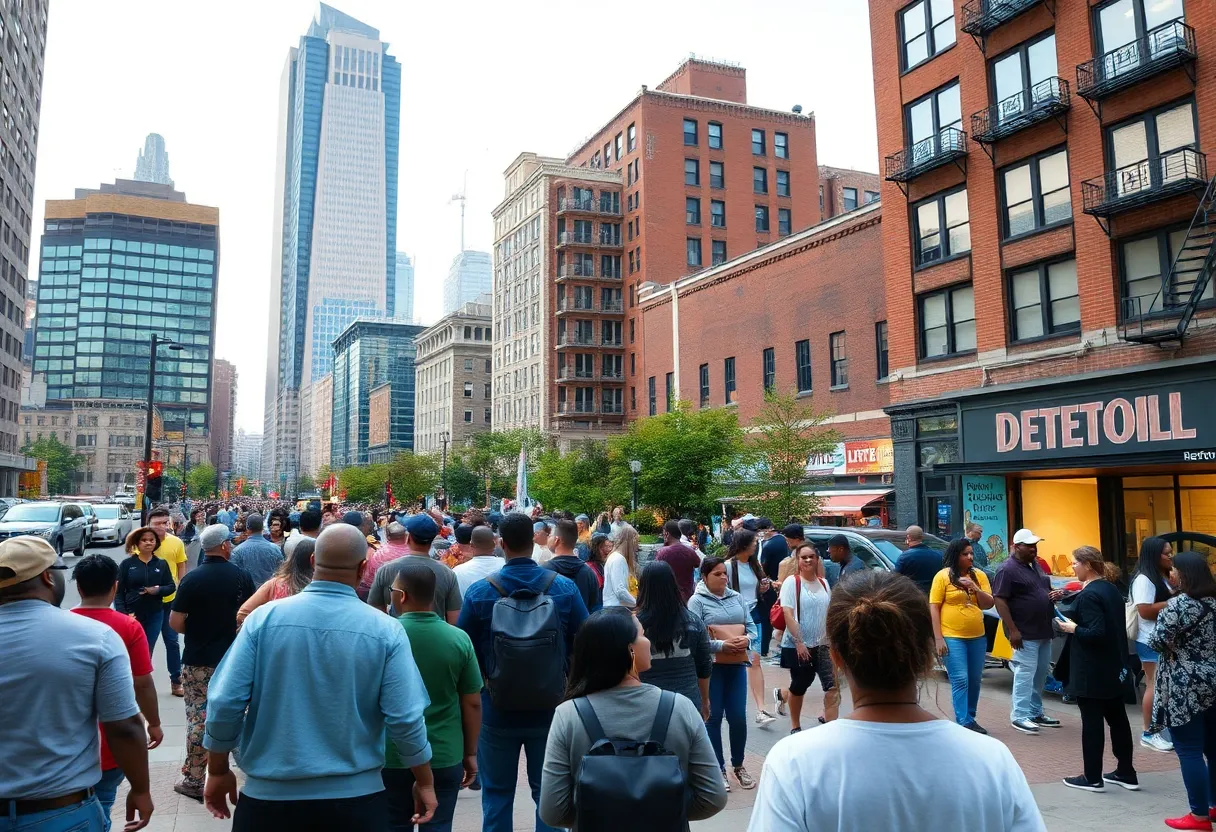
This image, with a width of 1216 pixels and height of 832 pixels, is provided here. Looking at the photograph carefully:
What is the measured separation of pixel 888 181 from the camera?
28.2 meters

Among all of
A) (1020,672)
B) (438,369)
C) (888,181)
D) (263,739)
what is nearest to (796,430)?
(888,181)

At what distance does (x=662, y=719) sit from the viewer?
3443mm

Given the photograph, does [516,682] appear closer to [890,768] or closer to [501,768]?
[501,768]

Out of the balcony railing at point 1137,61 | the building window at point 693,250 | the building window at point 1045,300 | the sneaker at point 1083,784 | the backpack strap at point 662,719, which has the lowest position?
the sneaker at point 1083,784

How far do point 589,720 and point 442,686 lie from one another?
1.61 metres

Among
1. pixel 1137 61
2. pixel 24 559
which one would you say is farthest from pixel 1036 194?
pixel 24 559

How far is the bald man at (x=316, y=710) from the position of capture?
3648 mm

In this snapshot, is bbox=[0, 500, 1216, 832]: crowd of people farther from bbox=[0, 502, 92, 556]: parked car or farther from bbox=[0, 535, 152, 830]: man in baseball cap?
bbox=[0, 502, 92, 556]: parked car

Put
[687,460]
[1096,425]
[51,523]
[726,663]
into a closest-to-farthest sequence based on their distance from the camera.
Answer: [726,663] < [1096,425] < [51,523] < [687,460]

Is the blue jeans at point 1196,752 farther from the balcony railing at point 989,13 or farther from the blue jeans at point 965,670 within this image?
the balcony railing at point 989,13

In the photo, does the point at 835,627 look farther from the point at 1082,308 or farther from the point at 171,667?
the point at 1082,308

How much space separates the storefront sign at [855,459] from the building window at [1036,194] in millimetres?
11872

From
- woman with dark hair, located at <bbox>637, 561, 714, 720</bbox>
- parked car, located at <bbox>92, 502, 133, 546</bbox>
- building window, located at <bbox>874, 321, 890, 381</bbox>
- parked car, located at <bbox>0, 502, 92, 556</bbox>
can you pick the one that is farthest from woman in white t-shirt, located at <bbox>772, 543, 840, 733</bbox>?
parked car, located at <bbox>92, 502, 133, 546</bbox>

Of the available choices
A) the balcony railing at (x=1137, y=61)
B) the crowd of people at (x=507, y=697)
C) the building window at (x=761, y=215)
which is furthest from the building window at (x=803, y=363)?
the crowd of people at (x=507, y=697)
